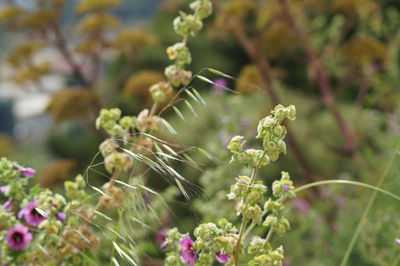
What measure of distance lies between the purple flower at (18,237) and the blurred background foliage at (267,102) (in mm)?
147

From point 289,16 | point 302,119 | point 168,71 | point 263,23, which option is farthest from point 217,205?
point 302,119

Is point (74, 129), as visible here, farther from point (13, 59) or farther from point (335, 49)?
point (335, 49)

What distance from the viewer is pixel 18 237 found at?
688mm

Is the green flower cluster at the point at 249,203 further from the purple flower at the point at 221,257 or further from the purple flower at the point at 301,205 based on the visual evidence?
the purple flower at the point at 301,205

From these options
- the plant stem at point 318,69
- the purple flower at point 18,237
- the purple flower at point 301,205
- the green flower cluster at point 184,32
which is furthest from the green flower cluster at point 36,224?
the plant stem at point 318,69

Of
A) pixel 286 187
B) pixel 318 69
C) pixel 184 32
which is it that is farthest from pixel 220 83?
pixel 286 187

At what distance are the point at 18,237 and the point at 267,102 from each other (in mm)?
3790

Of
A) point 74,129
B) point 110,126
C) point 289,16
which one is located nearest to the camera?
point 110,126

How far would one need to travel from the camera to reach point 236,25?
102 inches

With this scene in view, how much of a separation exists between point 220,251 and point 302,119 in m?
3.78

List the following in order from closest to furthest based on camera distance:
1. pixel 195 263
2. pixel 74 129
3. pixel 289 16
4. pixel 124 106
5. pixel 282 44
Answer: pixel 195 263, pixel 289 16, pixel 282 44, pixel 124 106, pixel 74 129

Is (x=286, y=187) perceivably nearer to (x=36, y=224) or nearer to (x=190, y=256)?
(x=190, y=256)

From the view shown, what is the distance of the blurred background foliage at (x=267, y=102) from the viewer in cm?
169

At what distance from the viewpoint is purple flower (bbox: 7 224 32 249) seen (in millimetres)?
682
